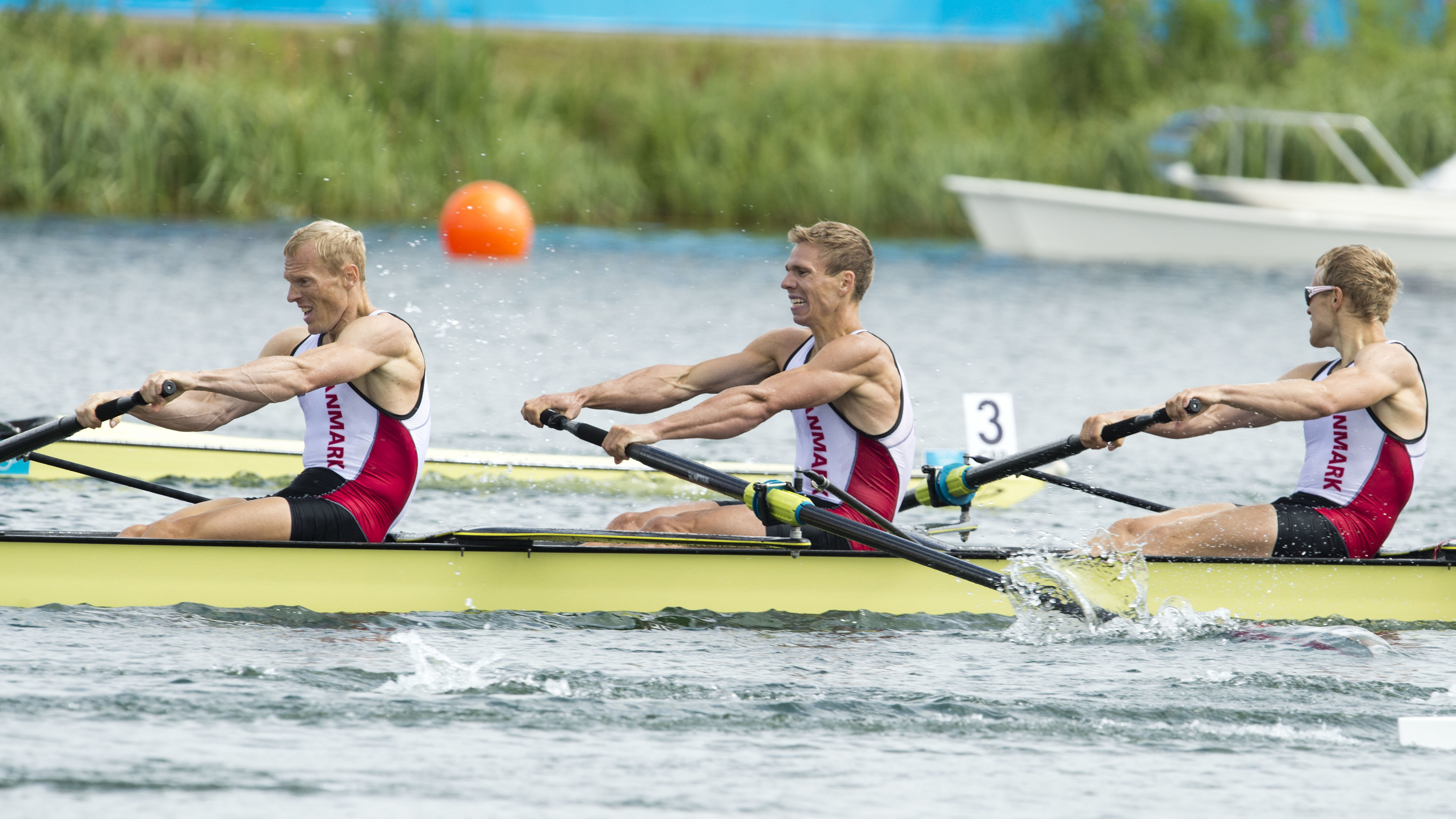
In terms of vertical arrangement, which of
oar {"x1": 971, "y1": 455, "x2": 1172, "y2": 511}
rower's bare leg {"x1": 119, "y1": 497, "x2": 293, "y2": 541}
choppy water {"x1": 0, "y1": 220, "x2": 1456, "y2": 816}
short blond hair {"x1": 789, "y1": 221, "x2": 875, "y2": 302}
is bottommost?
choppy water {"x1": 0, "y1": 220, "x2": 1456, "y2": 816}

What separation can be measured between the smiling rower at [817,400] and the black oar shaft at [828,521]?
8 cm

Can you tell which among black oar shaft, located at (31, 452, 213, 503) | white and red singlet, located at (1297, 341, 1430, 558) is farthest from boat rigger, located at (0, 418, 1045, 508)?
white and red singlet, located at (1297, 341, 1430, 558)

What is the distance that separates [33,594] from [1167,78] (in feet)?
74.6

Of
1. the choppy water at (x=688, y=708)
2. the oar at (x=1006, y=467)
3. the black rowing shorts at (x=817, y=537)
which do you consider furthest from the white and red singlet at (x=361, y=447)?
the oar at (x=1006, y=467)

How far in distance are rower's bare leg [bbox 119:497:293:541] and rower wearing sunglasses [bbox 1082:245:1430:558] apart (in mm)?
2917

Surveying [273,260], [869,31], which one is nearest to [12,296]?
[273,260]

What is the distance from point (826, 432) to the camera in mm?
6809

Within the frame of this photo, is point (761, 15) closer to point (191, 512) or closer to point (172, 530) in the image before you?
point (191, 512)

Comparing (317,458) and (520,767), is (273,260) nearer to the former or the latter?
(317,458)

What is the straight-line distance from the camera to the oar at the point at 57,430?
623 centimetres

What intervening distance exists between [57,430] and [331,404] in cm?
96

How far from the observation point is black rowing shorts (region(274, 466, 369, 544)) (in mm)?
6379

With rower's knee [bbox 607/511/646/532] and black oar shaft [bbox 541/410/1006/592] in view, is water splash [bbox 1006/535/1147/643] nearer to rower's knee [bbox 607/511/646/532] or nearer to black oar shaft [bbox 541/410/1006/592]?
black oar shaft [bbox 541/410/1006/592]

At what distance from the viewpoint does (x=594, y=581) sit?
21.8 ft
